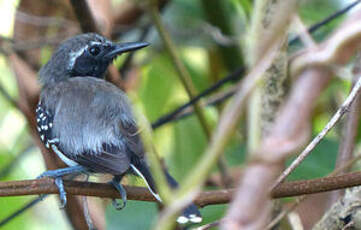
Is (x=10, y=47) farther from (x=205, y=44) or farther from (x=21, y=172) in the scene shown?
(x=205, y=44)

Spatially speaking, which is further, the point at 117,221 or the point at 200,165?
the point at 117,221

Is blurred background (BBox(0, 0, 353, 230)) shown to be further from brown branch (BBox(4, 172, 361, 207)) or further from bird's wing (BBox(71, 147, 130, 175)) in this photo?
brown branch (BBox(4, 172, 361, 207))

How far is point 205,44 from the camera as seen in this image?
4.54m

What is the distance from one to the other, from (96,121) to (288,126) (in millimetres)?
2044

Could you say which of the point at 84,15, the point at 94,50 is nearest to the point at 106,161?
the point at 84,15

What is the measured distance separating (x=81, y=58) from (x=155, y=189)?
57.8 inches

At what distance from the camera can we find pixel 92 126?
2660mm

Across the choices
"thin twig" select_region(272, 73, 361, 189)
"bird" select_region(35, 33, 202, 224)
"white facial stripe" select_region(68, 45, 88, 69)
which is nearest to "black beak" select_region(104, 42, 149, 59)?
"bird" select_region(35, 33, 202, 224)

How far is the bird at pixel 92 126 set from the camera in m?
2.42

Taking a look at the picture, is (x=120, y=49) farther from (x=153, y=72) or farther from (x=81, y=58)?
(x=153, y=72)

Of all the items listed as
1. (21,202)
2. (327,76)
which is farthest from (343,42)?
(21,202)

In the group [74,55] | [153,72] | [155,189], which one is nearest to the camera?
[155,189]

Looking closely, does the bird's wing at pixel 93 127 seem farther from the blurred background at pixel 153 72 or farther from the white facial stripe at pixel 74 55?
the white facial stripe at pixel 74 55

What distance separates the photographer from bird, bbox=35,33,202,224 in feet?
7.93
